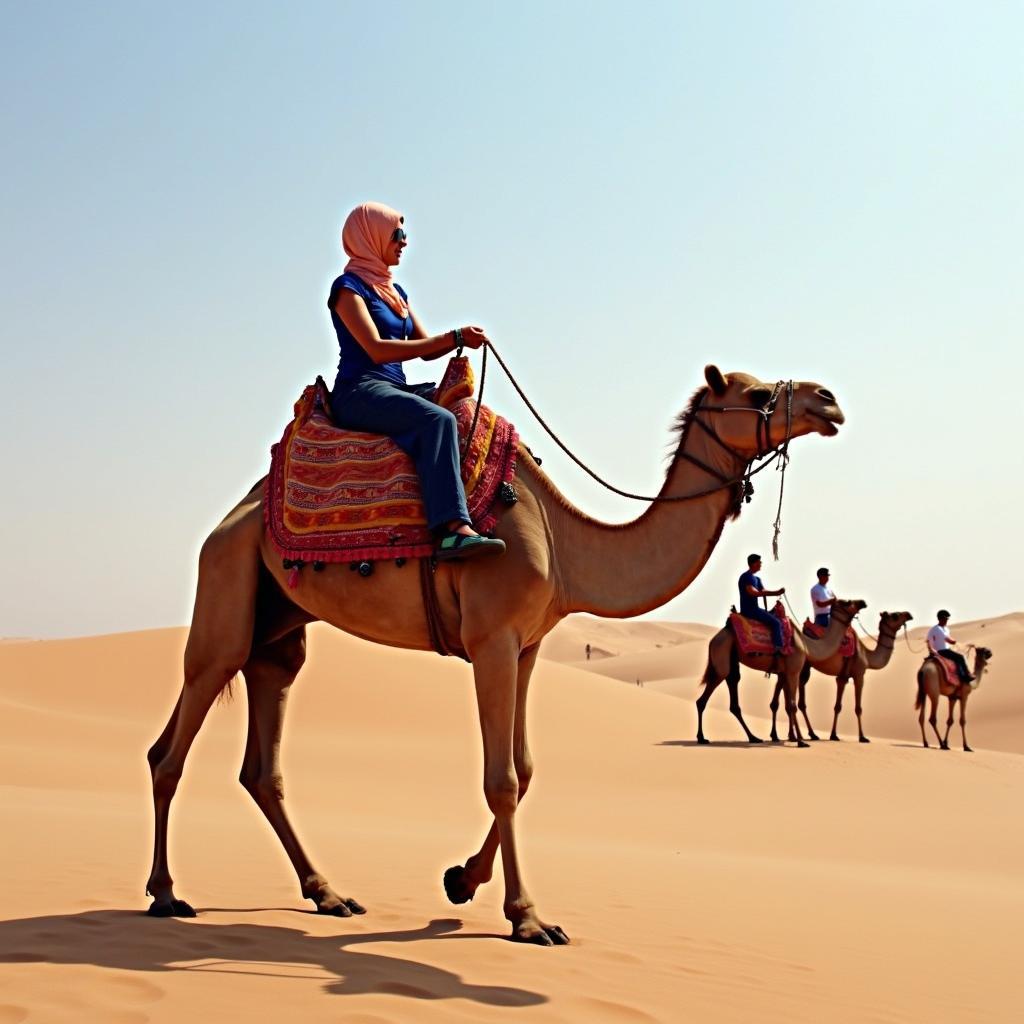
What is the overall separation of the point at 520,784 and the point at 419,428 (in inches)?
79.3

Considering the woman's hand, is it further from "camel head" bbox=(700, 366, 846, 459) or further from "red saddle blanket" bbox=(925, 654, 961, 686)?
"red saddle blanket" bbox=(925, 654, 961, 686)

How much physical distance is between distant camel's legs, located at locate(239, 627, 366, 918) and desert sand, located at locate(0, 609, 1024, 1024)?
0.72ft

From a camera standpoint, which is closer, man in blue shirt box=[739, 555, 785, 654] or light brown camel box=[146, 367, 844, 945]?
light brown camel box=[146, 367, 844, 945]

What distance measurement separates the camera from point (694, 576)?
21.6 feet

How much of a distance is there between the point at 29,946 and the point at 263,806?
1947 millimetres

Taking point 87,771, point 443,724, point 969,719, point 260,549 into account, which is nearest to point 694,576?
point 260,549

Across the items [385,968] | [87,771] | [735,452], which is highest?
[735,452]

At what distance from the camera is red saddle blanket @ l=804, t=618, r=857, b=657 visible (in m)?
22.3

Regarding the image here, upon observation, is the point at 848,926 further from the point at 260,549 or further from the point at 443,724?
the point at 443,724

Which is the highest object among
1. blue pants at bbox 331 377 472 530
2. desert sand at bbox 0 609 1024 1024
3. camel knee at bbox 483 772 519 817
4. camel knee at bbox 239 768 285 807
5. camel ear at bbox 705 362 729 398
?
camel ear at bbox 705 362 729 398

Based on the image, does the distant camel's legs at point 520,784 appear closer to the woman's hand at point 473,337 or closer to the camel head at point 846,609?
the woman's hand at point 473,337

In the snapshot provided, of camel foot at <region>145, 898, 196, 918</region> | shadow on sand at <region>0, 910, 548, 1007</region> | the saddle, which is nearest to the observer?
shadow on sand at <region>0, 910, 548, 1007</region>

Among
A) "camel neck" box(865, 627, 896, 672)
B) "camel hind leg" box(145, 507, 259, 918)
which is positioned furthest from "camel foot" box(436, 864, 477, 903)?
"camel neck" box(865, 627, 896, 672)

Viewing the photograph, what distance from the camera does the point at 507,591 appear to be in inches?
247
